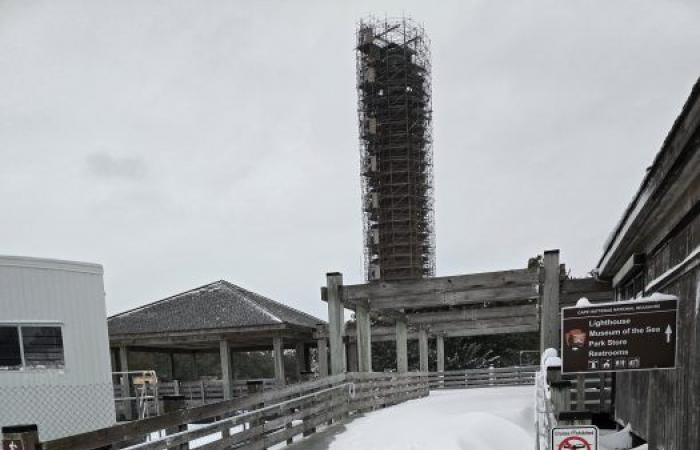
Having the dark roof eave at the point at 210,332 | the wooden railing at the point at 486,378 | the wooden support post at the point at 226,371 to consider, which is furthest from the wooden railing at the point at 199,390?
the wooden railing at the point at 486,378

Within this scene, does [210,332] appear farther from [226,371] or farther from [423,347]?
[423,347]

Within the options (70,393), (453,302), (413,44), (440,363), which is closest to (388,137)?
(413,44)

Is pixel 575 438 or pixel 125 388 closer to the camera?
pixel 575 438

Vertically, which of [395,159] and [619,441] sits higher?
[395,159]

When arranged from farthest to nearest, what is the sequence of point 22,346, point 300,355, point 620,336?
point 300,355
point 22,346
point 620,336

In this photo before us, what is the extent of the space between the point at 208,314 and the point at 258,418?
43.7ft

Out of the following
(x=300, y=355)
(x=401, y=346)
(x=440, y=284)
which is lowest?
(x=440, y=284)

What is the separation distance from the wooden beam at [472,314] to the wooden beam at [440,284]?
5391mm

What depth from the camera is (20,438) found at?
4023 mm

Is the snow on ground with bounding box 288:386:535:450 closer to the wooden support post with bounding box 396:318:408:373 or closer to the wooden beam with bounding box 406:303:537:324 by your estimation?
the wooden support post with bounding box 396:318:408:373

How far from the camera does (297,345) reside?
23359 mm

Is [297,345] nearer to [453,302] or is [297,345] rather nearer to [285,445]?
[453,302]

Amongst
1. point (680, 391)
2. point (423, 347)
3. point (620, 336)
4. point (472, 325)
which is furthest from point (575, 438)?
point (423, 347)

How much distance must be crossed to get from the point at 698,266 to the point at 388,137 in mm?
40903
